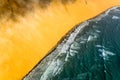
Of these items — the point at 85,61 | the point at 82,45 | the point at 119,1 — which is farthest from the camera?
the point at 119,1

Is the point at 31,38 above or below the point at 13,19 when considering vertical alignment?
below

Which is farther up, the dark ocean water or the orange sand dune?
the orange sand dune

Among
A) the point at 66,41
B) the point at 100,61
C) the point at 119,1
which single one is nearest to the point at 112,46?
the point at 100,61

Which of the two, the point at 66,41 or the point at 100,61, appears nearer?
the point at 100,61

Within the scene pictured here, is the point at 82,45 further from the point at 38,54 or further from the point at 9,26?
the point at 9,26

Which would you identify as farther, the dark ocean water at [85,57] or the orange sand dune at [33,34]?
the orange sand dune at [33,34]
